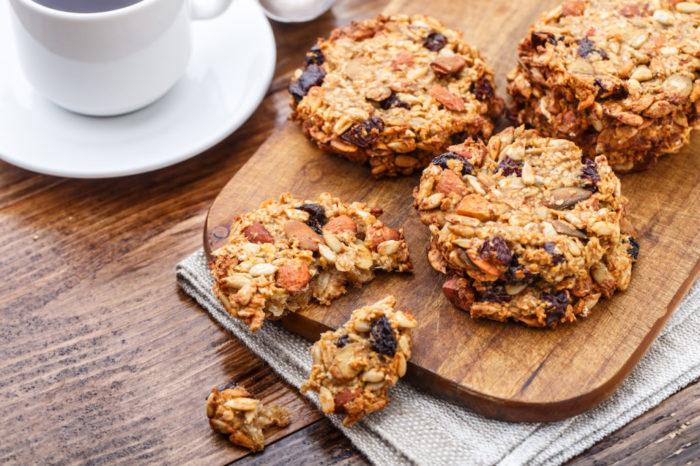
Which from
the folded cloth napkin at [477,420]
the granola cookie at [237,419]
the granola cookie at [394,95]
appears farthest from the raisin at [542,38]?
the granola cookie at [237,419]

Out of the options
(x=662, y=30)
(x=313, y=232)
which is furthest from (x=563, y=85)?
(x=313, y=232)

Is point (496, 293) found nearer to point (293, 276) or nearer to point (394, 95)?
point (293, 276)

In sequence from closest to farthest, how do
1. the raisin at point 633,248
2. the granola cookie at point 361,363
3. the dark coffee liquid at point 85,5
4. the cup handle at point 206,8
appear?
the granola cookie at point 361,363 → the raisin at point 633,248 → the dark coffee liquid at point 85,5 → the cup handle at point 206,8

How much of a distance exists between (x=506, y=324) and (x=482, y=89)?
78 centimetres

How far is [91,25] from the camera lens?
7.57 ft

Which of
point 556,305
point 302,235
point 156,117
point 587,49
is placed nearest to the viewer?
Result: point 556,305

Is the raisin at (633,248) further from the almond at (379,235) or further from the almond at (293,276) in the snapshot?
the almond at (293,276)

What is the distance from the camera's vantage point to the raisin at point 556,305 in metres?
2.04

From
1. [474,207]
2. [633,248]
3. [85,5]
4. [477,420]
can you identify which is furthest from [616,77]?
[85,5]

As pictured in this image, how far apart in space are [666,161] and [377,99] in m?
0.91

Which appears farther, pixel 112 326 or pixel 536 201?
pixel 112 326

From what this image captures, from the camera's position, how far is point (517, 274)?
200 centimetres

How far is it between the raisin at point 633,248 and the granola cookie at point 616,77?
0.30 meters

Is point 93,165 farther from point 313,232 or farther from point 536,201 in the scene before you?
point 536,201
